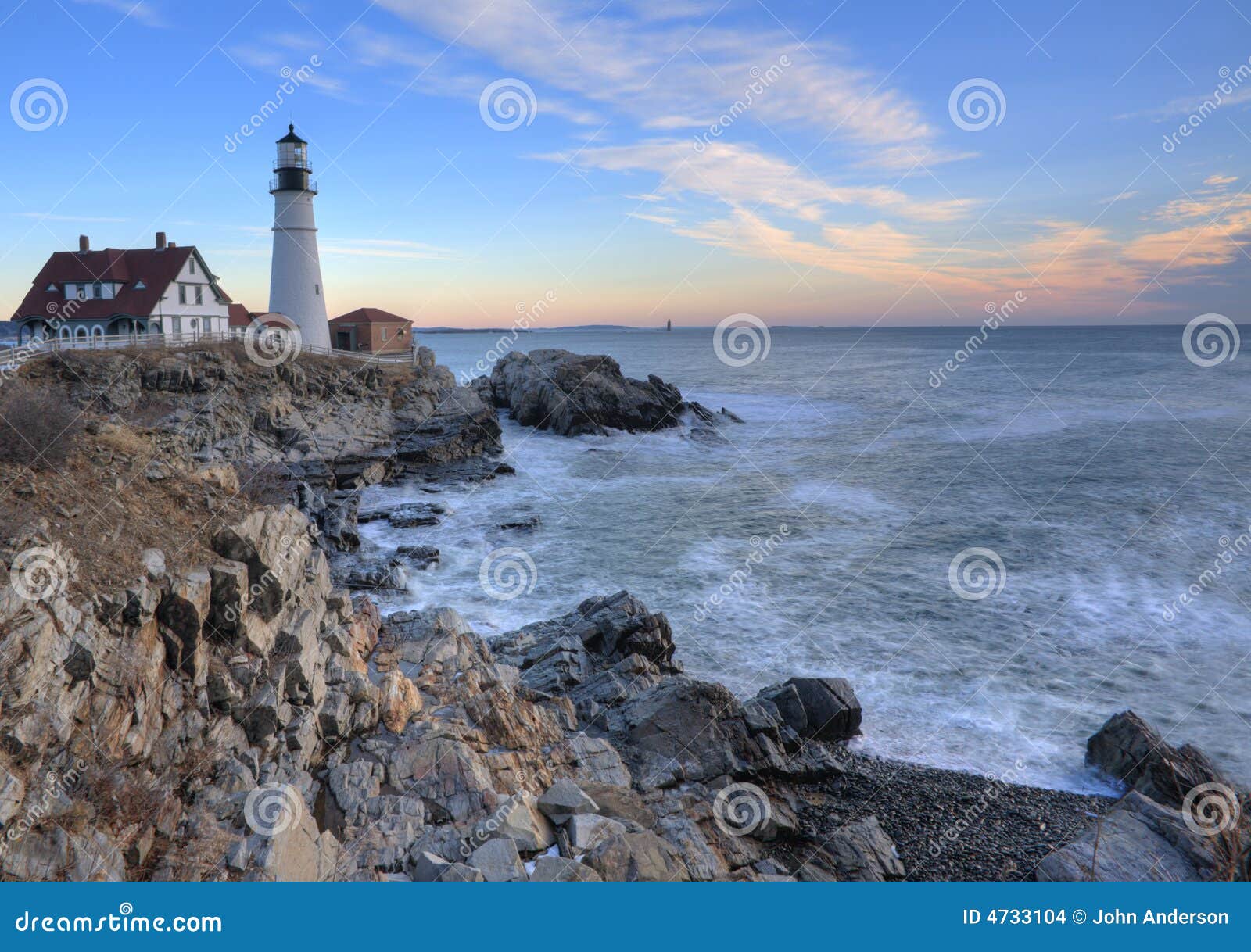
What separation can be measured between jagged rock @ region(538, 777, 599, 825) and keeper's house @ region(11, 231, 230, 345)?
3653cm

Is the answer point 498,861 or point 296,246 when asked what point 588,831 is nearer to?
point 498,861

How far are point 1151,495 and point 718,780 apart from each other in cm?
3257

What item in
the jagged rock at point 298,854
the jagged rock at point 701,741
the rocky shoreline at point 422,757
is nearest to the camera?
the jagged rock at point 298,854

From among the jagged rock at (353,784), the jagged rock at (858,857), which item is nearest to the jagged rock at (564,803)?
the jagged rock at (353,784)

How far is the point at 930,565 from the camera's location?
26.9 m

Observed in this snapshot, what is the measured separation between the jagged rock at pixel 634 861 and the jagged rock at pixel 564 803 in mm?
937

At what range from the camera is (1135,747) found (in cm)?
1512

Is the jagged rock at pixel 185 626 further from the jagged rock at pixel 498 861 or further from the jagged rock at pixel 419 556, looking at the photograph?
the jagged rock at pixel 419 556

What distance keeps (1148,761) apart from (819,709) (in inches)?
249

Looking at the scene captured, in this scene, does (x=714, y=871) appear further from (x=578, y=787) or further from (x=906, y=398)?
(x=906, y=398)

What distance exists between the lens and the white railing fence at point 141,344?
90.5ft

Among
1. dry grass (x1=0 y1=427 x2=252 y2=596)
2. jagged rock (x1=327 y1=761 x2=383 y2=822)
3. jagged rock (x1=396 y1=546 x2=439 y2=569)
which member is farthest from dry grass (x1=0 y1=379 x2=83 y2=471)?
jagged rock (x1=396 y1=546 x2=439 y2=569)

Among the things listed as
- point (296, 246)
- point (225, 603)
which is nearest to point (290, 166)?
point (296, 246)

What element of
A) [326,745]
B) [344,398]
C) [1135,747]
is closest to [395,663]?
[326,745]
